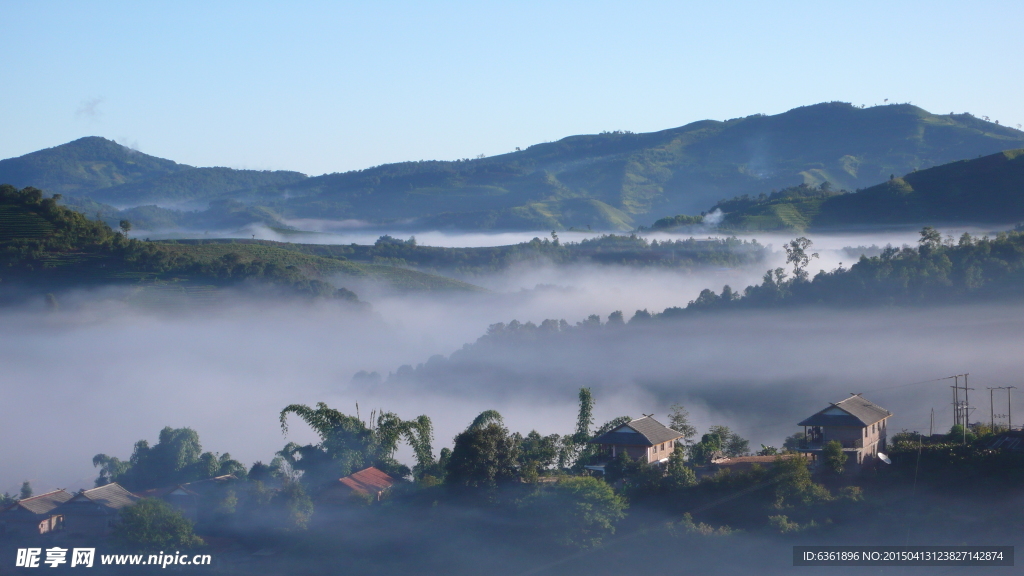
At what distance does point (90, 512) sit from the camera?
36.3 meters

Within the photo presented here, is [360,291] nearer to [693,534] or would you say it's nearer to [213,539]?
[213,539]

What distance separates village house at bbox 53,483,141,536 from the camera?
35772mm

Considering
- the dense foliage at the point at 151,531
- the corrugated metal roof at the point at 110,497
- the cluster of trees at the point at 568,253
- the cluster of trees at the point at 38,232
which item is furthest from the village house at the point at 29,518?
the cluster of trees at the point at 568,253

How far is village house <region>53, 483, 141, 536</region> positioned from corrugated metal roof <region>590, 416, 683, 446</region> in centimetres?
1822

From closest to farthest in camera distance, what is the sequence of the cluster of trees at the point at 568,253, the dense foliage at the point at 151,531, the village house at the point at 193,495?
the dense foliage at the point at 151,531 → the village house at the point at 193,495 → the cluster of trees at the point at 568,253

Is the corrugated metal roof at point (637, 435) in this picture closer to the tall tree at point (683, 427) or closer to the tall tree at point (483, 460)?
the tall tree at point (483, 460)

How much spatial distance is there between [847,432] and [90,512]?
28.3m

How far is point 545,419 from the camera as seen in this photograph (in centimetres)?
5800

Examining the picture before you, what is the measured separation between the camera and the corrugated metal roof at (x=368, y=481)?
3662 centimetres

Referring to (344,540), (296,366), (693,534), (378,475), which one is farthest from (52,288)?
(693,534)

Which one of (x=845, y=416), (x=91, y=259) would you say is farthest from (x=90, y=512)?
(x=91, y=259)

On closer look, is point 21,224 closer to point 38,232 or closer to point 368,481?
point 38,232

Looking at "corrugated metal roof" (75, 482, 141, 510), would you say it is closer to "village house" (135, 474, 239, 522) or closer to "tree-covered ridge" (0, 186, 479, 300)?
"village house" (135, 474, 239, 522)

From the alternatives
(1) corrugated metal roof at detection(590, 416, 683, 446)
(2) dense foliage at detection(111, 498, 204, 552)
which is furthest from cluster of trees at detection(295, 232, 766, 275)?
(2) dense foliage at detection(111, 498, 204, 552)
